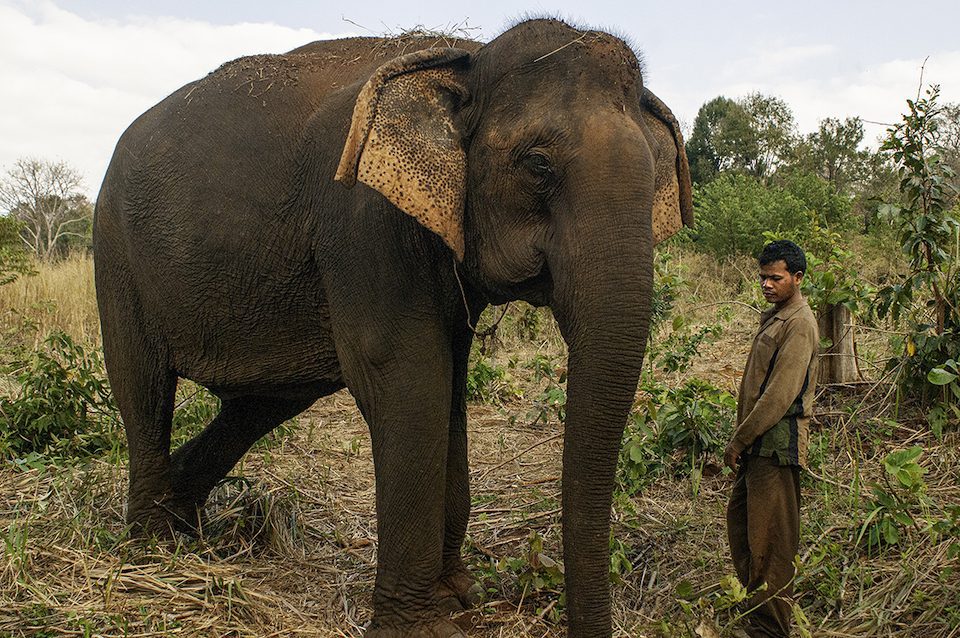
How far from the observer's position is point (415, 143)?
10.5 feet

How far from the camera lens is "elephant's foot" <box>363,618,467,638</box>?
141 inches

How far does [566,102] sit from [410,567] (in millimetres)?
1858

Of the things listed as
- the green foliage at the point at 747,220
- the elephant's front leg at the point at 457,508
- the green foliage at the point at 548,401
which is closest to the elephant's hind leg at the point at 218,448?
the elephant's front leg at the point at 457,508

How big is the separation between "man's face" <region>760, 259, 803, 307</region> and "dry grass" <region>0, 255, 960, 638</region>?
1076 millimetres

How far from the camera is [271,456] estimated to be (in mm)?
6156

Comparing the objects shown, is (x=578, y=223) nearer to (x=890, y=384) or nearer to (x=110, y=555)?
(x=110, y=555)

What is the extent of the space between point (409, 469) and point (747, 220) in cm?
1204

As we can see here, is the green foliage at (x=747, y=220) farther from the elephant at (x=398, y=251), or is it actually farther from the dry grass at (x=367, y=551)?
the elephant at (x=398, y=251)

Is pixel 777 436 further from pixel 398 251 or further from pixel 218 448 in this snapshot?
pixel 218 448

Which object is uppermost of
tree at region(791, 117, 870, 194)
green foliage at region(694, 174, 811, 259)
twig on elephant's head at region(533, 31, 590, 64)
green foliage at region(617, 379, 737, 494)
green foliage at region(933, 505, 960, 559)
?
tree at region(791, 117, 870, 194)

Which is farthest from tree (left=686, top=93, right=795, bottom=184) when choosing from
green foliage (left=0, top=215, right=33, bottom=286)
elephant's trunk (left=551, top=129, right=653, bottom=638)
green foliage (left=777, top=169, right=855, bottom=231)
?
elephant's trunk (left=551, top=129, right=653, bottom=638)

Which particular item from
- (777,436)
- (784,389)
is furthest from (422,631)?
(784,389)

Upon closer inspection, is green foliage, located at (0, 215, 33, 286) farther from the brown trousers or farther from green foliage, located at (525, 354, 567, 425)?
the brown trousers

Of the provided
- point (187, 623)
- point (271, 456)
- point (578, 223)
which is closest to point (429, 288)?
point (578, 223)
